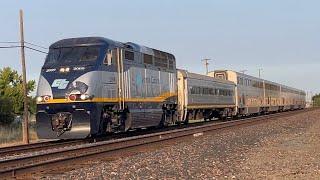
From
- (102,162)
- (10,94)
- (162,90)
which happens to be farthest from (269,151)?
(10,94)

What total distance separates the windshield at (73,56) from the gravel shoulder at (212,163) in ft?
14.6

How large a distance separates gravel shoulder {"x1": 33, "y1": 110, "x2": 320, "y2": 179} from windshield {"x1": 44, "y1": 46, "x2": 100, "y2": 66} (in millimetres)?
4439

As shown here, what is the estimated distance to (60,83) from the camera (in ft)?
59.2

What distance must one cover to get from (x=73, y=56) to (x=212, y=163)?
852 cm

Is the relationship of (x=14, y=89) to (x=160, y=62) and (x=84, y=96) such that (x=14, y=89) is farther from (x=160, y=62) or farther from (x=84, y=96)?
(x=84, y=96)

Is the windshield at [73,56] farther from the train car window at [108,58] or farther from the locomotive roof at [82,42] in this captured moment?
the train car window at [108,58]

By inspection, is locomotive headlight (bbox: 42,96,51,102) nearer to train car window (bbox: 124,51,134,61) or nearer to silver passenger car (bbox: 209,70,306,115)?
train car window (bbox: 124,51,134,61)

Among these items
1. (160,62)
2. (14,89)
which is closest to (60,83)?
(160,62)

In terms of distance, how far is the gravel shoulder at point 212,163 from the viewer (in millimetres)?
10508

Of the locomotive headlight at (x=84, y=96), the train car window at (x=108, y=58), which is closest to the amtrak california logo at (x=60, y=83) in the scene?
the locomotive headlight at (x=84, y=96)

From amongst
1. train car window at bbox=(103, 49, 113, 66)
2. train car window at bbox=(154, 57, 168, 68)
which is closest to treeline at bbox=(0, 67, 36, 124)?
train car window at bbox=(154, 57, 168, 68)

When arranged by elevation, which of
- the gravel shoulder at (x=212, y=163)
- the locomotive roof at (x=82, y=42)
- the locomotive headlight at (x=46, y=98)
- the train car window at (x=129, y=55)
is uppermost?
the locomotive roof at (x=82, y=42)

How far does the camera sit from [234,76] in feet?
144

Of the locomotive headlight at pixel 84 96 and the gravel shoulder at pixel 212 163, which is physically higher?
the locomotive headlight at pixel 84 96
